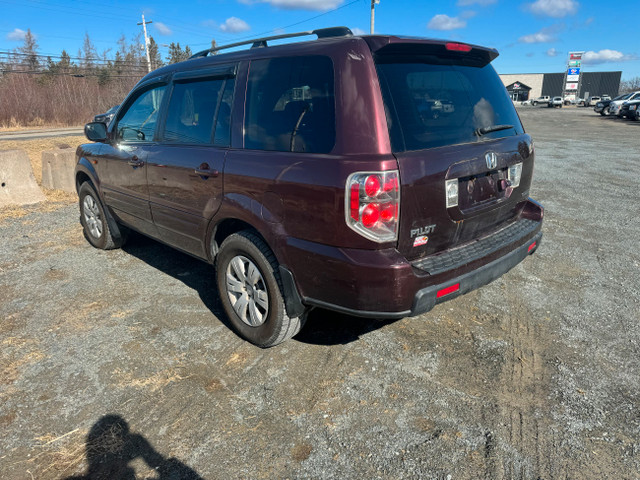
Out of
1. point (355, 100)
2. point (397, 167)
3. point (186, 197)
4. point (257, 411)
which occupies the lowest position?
point (257, 411)

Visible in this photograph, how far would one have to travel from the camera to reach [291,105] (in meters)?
2.77

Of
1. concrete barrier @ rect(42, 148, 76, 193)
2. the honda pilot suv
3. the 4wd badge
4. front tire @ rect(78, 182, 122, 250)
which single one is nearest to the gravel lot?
the honda pilot suv

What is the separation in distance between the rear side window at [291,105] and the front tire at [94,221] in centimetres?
298

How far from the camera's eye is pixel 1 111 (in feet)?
105

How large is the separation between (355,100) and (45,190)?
8.40 metres

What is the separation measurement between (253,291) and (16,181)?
677 centimetres

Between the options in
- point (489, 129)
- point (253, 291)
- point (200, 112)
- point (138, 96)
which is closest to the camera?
point (489, 129)

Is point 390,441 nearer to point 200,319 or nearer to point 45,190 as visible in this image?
point 200,319

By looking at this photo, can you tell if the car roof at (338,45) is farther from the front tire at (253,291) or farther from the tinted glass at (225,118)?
the front tire at (253,291)

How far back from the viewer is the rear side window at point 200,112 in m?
3.23

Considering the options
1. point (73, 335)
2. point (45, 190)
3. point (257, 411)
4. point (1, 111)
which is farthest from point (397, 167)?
point (1, 111)

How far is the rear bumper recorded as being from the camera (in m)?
2.41

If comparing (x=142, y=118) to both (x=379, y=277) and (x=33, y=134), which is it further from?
(x=33, y=134)

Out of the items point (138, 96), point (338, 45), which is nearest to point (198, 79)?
point (138, 96)
